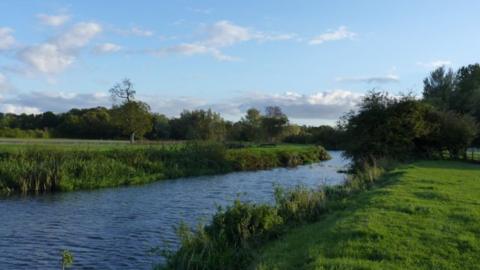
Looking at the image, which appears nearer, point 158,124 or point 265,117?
point 158,124

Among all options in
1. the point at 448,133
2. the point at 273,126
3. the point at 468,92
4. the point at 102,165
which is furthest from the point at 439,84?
the point at 102,165

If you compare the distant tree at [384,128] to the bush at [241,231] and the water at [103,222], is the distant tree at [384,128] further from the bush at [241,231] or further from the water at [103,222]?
the bush at [241,231]

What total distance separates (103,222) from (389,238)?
14521 millimetres

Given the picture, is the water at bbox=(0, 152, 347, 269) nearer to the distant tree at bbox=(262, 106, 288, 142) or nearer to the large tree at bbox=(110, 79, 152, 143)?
the large tree at bbox=(110, 79, 152, 143)

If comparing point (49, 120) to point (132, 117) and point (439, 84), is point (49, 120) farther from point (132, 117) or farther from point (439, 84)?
point (439, 84)

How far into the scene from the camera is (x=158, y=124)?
120 m

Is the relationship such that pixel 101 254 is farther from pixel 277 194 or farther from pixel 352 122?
pixel 352 122

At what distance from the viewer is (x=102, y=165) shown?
39469 mm

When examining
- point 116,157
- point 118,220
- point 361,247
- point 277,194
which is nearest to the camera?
point 361,247

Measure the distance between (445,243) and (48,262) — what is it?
11.7 m

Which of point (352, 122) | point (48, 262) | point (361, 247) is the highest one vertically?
point (352, 122)

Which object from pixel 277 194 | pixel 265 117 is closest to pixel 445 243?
pixel 277 194

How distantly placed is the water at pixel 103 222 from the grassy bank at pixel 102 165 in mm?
2616

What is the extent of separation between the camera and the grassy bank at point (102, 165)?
33.6 metres
